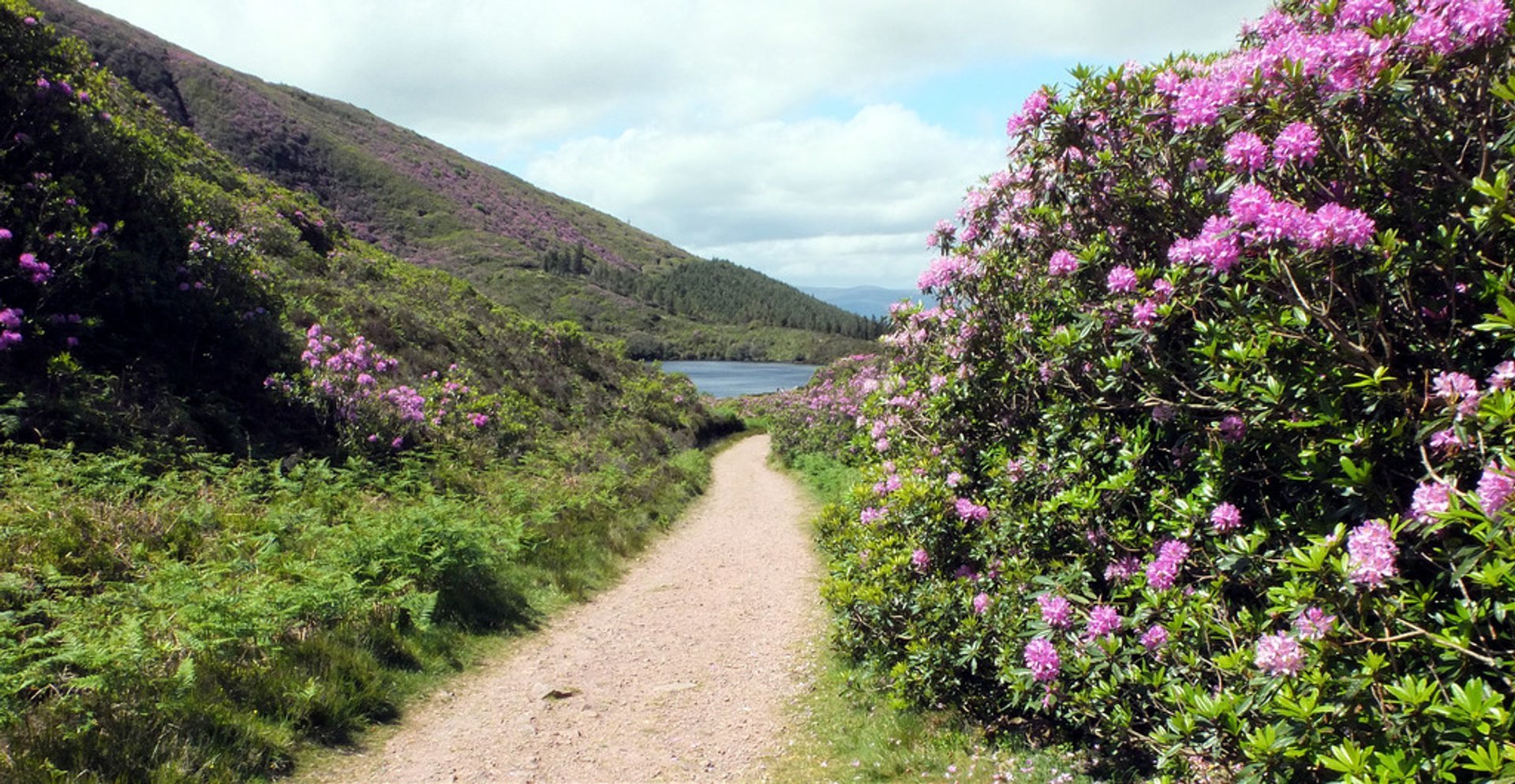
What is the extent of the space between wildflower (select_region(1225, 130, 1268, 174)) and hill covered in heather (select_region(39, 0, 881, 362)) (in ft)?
178

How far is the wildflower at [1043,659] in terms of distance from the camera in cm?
398

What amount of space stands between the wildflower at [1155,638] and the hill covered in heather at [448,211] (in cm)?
5419

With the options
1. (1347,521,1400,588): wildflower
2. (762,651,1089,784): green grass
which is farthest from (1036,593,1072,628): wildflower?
(1347,521,1400,588): wildflower

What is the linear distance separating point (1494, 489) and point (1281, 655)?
3.06 feet

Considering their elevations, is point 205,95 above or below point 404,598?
above

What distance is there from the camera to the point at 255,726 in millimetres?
4723

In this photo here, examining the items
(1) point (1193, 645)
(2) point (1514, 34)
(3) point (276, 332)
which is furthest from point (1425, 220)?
(3) point (276, 332)

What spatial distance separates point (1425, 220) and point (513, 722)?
6530 millimetres

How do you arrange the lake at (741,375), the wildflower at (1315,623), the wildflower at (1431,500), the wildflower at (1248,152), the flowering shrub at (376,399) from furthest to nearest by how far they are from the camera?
the lake at (741,375) → the flowering shrub at (376,399) → the wildflower at (1248,152) → the wildflower at (1315,623) → the wildflower at (1431,500)

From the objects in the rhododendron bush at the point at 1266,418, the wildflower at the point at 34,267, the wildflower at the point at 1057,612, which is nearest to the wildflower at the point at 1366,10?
the rhododendron bush at the point at 1266,418

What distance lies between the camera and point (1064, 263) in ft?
14.5

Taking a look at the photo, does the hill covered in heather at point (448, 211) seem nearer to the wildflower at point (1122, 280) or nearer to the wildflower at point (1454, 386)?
the wildflower at point (1122, 280)

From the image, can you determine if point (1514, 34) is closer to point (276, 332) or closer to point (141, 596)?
point (141, 596)

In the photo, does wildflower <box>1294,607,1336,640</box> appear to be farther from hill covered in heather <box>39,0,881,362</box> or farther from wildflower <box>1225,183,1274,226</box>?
hill covered in heather <box>39,0,881,362</box>
